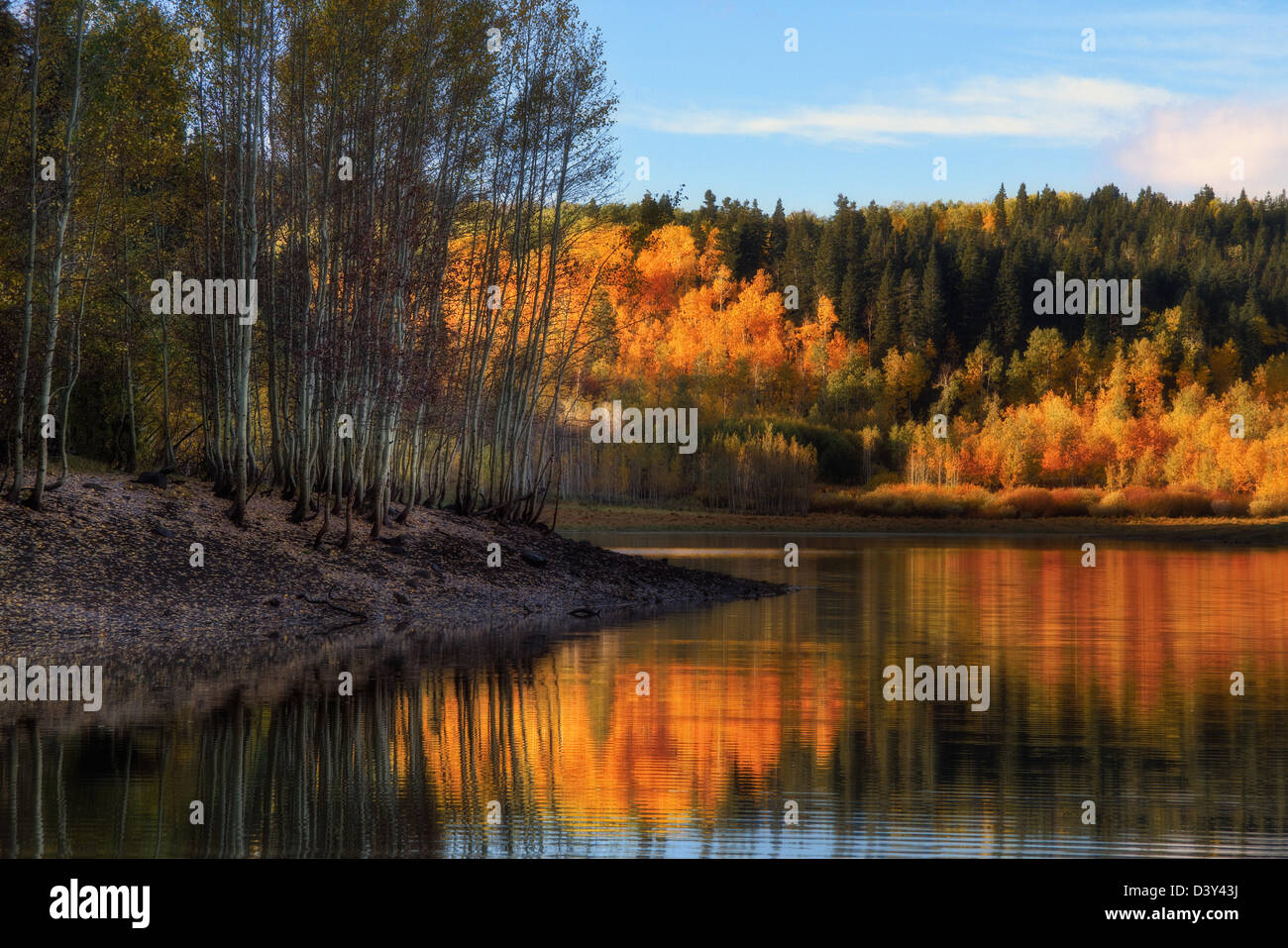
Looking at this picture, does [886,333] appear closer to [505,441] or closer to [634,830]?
[505,441]

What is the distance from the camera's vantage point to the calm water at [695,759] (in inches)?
424

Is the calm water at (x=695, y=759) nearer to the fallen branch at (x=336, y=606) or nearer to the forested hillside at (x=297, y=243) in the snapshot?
the fallen branch at (x=336, y=606)

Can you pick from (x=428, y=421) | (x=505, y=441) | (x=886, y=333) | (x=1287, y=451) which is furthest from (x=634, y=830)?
(x=886, y=333)

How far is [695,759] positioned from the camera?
46.3 ft

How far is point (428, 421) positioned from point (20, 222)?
441 inches

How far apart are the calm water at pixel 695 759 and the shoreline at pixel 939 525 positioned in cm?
6582

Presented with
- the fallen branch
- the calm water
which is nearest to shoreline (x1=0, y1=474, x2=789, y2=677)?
the fallen branch

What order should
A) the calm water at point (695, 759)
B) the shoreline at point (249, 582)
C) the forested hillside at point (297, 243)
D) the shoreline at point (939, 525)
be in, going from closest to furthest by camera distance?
1. the calm water at point (695, 759)
2. the shoreline at point (249, 582)
3. the forested hillside at point (297, 243)
4. the shoreline at point (939, 525)

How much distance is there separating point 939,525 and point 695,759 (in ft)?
312

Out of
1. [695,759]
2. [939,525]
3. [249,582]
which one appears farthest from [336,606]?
[939,525]

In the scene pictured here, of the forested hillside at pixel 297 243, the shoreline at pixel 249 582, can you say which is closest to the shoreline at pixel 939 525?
the forested hillside at pixel 297 243

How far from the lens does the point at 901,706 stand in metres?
18.2

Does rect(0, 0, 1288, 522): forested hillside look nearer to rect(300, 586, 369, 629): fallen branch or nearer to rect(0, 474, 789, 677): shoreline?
rect(0, 474, 789, 677): shoreline

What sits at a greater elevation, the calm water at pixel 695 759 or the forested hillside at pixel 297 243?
the forested hillside at pixel 297 243
